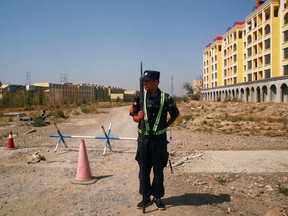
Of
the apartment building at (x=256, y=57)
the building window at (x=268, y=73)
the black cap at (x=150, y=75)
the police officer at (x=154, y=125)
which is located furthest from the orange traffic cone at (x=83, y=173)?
the building window at (x=268, y=73)

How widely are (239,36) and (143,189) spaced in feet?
179

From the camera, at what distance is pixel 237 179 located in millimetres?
5535

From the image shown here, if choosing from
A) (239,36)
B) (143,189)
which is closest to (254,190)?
(143,189)

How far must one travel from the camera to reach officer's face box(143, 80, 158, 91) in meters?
3.92

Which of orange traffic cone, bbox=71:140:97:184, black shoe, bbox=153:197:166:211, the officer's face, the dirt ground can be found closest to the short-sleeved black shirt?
the officer's face

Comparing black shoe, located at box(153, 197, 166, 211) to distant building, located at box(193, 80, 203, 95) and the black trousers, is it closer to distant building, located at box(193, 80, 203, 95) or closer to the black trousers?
the black trousers

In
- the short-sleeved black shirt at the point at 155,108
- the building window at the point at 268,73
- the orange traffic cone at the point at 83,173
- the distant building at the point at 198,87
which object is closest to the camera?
the short-sleeved black shirt at the point at 155,108

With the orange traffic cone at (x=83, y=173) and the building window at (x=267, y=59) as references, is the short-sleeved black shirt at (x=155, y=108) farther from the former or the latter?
the building window at (x=267, y=59)

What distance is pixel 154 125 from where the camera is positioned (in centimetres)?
389

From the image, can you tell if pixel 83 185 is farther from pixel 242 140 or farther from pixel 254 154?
pixel 242 140

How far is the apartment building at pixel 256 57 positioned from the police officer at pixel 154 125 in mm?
36596

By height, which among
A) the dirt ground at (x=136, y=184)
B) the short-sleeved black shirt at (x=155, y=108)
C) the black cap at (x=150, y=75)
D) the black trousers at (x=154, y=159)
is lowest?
the dirt ground at (x=136, y=184)

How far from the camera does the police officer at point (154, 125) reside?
3.90 metres

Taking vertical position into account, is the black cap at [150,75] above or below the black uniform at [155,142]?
above
